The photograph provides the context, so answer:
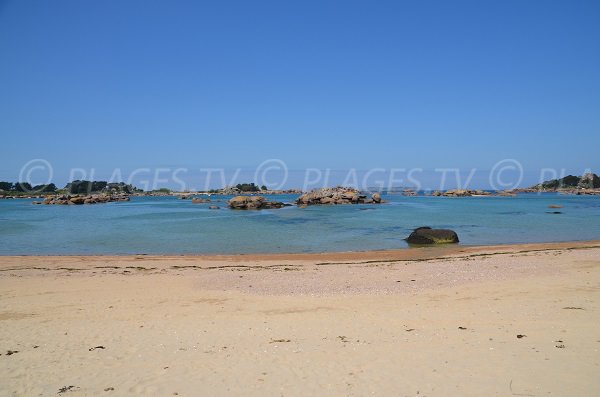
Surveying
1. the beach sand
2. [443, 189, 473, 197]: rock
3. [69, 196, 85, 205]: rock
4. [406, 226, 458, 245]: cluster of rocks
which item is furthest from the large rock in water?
[443, 189, 473, 197]: rock

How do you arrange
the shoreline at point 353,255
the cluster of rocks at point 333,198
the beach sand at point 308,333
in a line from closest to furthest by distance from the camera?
the beach sand at point 308,333 < the shoreline at point 353,255 < the cluster of rocks at point 333,198

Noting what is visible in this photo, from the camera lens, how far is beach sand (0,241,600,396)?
5.75 metres

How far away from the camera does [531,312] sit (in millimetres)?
8789

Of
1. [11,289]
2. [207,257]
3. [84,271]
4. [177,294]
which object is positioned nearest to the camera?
[177,294]

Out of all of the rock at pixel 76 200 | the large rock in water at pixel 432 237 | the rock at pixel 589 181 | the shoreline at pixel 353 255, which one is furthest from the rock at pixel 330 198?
the rock at pixel 589 181

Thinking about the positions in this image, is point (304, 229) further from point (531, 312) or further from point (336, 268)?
point (531, 312)

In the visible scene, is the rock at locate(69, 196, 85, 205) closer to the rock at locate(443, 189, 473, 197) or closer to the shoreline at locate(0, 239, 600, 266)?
the shoreline at locate(0, 239, 600, 266)

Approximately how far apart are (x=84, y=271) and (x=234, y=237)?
45.5 ft

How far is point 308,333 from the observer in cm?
801

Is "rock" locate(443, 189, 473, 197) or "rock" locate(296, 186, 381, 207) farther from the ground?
"rock" locate(443, 189, 473, 197)

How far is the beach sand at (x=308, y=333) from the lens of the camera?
5754 mm

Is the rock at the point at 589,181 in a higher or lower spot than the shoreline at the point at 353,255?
higher

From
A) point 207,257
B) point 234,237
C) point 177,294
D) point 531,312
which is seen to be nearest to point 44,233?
point 234,237

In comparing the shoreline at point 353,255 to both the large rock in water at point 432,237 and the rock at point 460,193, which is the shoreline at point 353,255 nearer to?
the large rock in water at point 432,237
